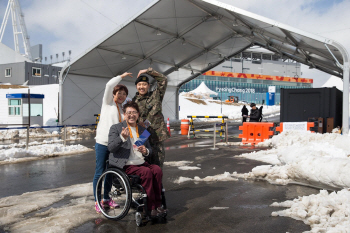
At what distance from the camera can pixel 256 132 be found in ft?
43.8

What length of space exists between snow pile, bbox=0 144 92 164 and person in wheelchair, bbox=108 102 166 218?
623 centimetres

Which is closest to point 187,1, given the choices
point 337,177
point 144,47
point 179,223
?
point 144,47

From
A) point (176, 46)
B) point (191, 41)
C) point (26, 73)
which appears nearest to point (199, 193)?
point (191, 41)

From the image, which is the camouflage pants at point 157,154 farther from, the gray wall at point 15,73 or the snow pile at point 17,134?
the gray wall at point 15,73

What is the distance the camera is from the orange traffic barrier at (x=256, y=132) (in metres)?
13.0

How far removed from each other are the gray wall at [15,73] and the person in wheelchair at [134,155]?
46.8 meters

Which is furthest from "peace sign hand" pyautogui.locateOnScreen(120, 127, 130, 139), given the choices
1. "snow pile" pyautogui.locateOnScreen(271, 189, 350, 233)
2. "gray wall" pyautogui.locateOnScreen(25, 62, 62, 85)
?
"gray wall" pyautogui.locateOnScreen(25, 62, 62, 85)

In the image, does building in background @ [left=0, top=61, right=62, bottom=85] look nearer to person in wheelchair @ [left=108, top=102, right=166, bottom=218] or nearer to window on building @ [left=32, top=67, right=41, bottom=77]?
window on building @ [left=32, top=67, right=41, bottom=77]

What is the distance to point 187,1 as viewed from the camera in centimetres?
1631

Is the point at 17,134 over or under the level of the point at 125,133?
under

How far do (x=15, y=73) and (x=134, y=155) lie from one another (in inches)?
1906

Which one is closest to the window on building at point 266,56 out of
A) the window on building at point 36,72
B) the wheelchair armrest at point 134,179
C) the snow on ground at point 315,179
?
the window on building at point 36,72

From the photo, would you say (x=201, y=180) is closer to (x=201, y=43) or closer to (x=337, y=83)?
(x=201, y=43)

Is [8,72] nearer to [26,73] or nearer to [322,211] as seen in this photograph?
[26,73]
